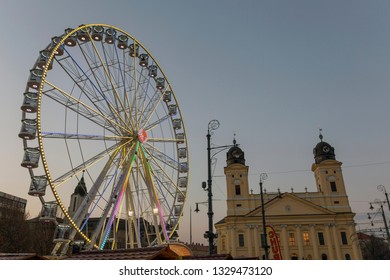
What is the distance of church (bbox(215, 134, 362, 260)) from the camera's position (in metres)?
57.8

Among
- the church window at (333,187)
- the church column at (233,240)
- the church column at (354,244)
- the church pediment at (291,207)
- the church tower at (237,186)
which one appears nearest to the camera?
the church column at (354,244)

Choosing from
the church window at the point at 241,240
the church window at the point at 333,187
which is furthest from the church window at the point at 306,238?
the church window at the point at 241,240

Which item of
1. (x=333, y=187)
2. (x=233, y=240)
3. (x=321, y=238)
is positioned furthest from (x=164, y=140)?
(x=333, y=187)

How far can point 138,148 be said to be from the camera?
66.3 feet

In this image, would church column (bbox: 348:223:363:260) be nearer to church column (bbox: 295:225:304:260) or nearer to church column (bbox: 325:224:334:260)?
church column (bbox: 325:224:334:260)

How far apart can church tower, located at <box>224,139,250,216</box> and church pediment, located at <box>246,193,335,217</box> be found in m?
2.93

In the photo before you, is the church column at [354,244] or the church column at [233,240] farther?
the church column at [233,240]

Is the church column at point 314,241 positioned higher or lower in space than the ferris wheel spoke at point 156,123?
lower

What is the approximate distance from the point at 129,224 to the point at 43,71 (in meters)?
10.1

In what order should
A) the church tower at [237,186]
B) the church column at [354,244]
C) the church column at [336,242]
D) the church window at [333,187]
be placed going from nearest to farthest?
the church column at [354,244], the church column at [336,242], the church window at [333,187], the church tower at [237,186]

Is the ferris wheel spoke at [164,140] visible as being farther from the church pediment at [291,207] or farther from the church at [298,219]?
the church pediment at [291,207]

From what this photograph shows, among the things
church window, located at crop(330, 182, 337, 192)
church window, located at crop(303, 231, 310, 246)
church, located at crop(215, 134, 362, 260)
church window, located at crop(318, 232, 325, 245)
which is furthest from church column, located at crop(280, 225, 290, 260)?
church window, located at crop(330, 182, 337, 192)

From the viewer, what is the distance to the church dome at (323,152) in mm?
65500
